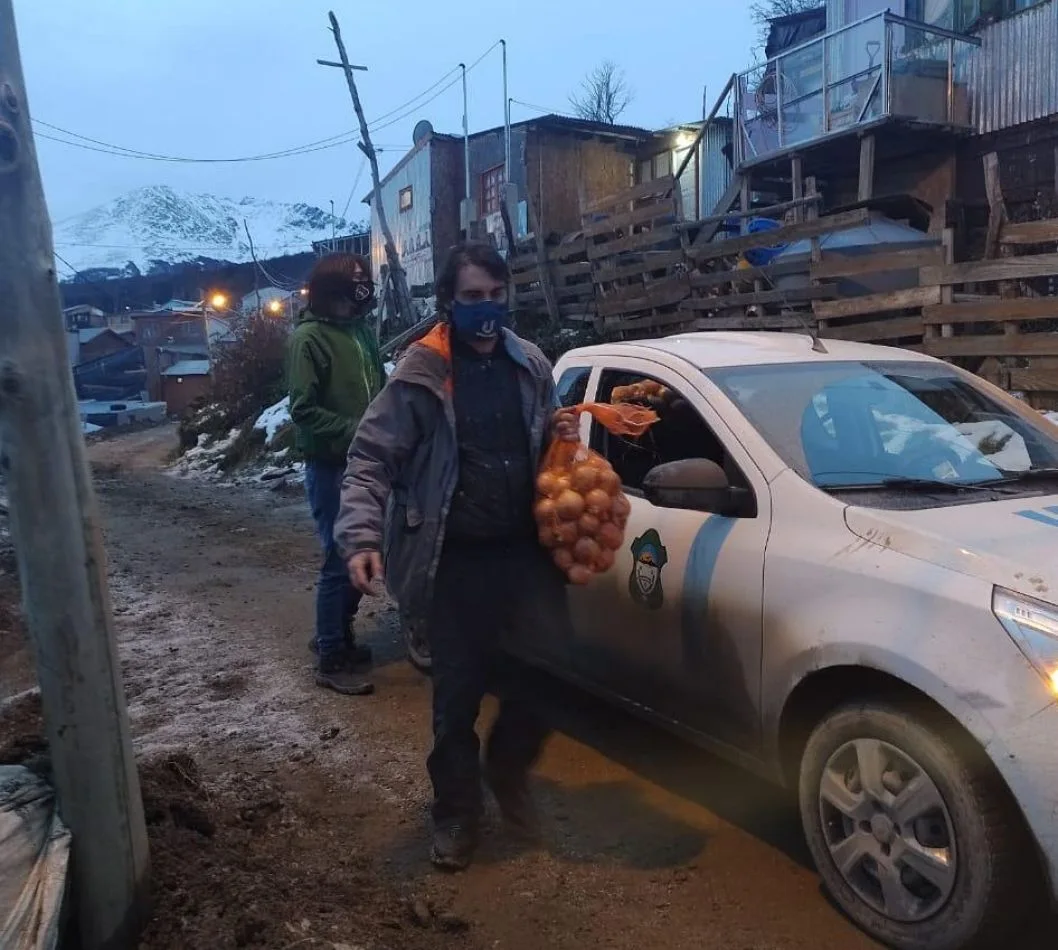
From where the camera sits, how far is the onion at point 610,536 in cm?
328

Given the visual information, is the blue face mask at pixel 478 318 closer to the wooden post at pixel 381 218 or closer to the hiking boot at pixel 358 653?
the hiking boot at pixel 358 653

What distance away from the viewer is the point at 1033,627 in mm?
2334

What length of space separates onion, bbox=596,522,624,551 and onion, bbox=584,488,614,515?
0.19 ft

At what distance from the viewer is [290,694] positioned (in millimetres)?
5051

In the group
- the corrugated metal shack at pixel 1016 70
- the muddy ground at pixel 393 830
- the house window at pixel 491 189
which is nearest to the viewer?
the muddy ground at pixel 393 830

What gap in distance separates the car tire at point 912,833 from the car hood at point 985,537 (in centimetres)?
43

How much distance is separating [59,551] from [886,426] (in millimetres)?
2734

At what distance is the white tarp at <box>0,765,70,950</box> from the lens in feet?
6.86

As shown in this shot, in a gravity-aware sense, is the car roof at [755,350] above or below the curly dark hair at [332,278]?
below

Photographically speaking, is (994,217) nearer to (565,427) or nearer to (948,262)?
(948,262)

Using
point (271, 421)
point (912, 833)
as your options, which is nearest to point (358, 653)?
point (912, 833)

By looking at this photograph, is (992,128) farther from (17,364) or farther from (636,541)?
(17,364)

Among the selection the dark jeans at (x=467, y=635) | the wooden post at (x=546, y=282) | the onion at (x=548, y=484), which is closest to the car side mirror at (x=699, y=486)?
the onion at (x=548, y=484)

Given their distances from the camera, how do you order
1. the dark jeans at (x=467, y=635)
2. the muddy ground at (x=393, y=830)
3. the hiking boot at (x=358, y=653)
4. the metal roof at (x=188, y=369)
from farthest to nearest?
1. the metal roof at (x=188, y=369)
2. the hiking boot at (x=358, y=653)
3. the dark jeans at (x=467, y=635)
4. the muddy ground at (x=393, y=830)
